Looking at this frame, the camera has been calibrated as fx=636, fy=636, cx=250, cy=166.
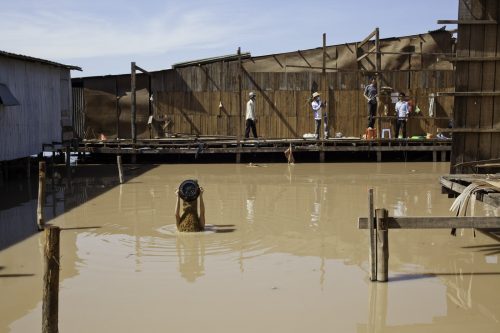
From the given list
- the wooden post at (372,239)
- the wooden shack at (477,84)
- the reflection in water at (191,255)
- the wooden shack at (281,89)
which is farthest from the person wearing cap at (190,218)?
the wooden shack at (281,89)

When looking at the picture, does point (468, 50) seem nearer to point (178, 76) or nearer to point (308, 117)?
point (308, 117)

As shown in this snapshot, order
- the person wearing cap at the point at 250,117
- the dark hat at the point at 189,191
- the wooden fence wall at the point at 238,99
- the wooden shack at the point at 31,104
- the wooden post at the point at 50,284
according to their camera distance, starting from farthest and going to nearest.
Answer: the wooden fence wall at the point at 238,99, the person wearing cap at the point at 250,117, the wooden shack at the point at 31,104, the dark hat at the point at 189,191, the wooden post at the point at 50,284

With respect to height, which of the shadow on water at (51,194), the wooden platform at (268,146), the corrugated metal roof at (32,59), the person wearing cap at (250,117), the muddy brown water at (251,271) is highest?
the corrugated metal roof at (32,59)

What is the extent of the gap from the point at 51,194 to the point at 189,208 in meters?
6.27

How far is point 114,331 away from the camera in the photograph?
6039 mm

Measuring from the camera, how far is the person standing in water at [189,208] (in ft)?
32.2

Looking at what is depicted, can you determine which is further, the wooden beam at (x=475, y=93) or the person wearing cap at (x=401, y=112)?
the person wearing cap at (x=401, y=112)

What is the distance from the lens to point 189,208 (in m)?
9.95

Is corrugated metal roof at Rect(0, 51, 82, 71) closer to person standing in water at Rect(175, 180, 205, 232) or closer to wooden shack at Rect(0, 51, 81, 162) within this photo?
wooden shack at Rect(0, 51, 81, 162)

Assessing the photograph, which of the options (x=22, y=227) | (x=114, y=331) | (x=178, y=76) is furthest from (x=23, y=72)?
(x=114, y=331)

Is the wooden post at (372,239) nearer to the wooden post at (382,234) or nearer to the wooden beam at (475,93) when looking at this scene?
the wooden post at (382,234)

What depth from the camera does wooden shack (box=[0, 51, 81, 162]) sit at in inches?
655

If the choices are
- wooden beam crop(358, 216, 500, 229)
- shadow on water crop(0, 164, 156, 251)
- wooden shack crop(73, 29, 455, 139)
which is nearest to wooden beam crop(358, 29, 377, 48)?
wooden shack crop(73, 29, 455, 139)

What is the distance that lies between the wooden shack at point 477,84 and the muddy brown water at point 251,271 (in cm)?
144
